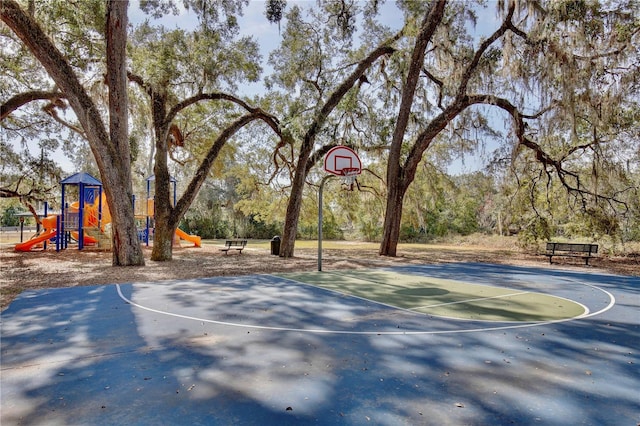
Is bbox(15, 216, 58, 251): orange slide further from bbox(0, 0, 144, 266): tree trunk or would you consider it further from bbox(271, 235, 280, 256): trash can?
bbox(271, 235, 280, 256): trash can

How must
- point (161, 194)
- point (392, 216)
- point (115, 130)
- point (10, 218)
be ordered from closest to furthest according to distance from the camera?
point (115, 130), point (161, 194), point (392, 216), point (10, 218)

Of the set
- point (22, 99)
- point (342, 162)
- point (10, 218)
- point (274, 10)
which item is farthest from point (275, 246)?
point (10, 218)

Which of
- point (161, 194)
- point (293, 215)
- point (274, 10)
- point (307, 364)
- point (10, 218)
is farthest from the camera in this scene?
point (10, 218)

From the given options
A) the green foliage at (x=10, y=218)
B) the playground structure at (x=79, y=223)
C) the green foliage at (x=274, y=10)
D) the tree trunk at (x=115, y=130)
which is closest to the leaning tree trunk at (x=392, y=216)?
the green foliage at (x=274, y=10)

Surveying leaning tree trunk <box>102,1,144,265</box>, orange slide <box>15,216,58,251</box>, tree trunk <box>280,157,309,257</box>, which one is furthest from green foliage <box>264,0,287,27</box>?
orange slide <box>15,216,58,251</box>

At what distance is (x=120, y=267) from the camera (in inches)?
421

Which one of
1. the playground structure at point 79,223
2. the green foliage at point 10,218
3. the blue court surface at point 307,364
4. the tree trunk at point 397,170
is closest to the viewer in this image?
the blue court surface at point 307,364

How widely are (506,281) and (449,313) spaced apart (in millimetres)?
4186

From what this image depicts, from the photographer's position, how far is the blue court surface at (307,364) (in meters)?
2.67

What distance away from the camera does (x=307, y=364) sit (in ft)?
11.7

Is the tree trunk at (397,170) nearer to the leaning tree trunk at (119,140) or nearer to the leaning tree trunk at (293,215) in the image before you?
the leaning tree trunk at (293,215)

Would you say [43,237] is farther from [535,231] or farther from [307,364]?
[535,231]

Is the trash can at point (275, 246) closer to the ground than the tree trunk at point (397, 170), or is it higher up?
closer to the ground

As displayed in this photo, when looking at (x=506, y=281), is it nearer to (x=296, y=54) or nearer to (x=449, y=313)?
(x=449, y=313)
